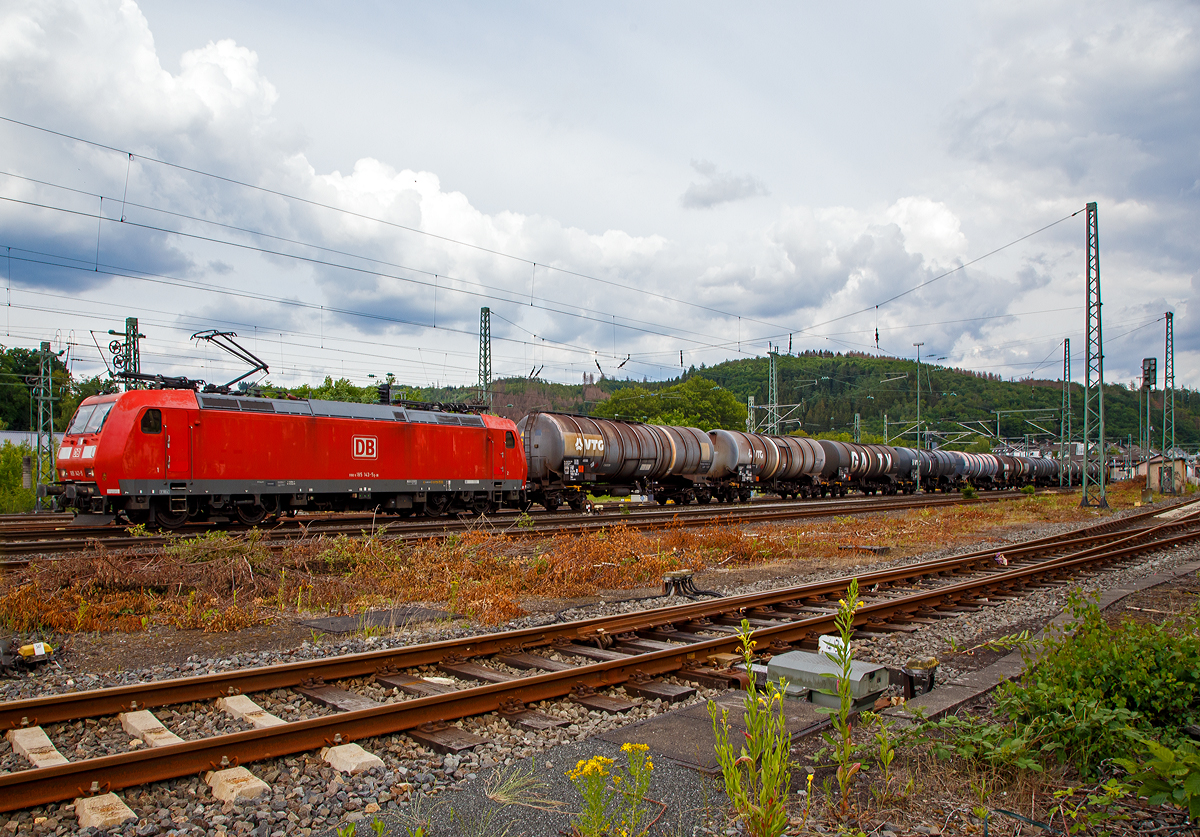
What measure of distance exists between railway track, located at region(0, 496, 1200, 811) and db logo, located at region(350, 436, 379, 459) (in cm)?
1294

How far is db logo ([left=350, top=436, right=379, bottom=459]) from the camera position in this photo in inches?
766

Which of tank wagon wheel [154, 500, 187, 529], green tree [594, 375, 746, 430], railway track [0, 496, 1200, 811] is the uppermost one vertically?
green tree [594, 375, 746, 430]

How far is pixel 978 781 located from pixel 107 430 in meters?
16.9

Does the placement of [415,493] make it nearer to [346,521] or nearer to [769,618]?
[346,521]

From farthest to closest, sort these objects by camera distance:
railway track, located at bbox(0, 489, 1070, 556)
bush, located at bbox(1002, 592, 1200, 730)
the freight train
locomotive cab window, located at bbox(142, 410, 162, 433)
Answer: the freight train, locomotive cab window, located at bbox(142, 410, 162, 433), railway track, located at bbox(0, 489, 1070, 556), bush, located at bbox(1002, 592, 1200, 730)

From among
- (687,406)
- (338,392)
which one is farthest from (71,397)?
(687,406)

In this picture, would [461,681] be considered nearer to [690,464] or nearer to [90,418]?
[90,418]

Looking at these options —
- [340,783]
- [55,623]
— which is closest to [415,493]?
[55,623]

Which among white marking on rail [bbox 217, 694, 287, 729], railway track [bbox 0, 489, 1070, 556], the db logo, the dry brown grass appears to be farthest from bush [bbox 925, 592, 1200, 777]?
the db logo

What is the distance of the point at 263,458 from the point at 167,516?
232 cm

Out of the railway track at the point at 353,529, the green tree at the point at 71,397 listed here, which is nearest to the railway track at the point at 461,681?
the railway track at the point at 353,529

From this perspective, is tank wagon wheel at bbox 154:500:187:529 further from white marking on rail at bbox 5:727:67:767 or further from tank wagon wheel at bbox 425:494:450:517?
white marking on rail at bbox 5:727:67:767

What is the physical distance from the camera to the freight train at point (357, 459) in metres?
15.7

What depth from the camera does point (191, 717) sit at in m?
5.44
